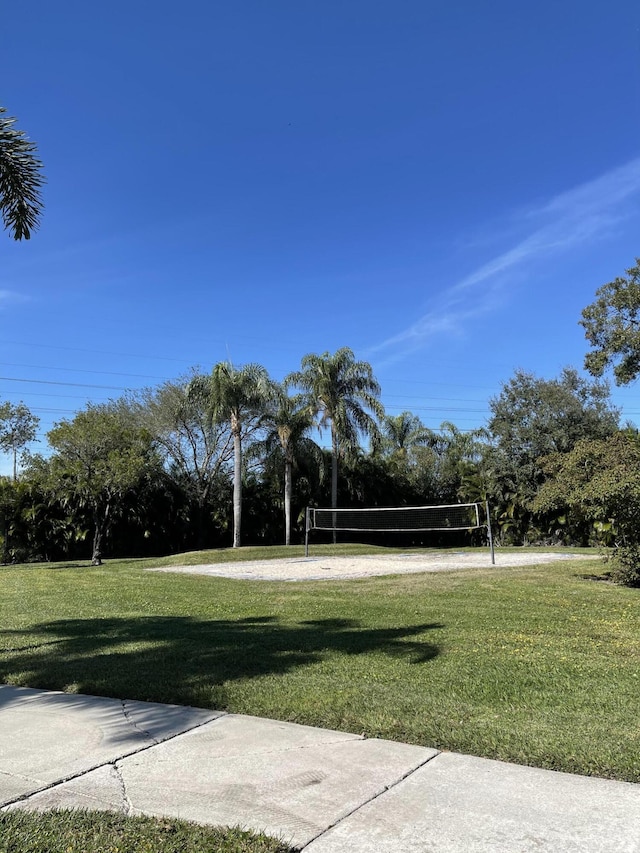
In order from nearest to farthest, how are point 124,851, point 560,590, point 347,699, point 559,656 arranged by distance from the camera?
point 124,851 → point 347,699 → point 559,656 → point 560,590

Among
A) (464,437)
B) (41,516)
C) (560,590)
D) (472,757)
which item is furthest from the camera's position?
(464,437)

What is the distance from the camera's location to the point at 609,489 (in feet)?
38.1

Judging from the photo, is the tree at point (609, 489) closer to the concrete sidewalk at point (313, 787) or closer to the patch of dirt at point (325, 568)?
the patch of dirt at point (325, 568)

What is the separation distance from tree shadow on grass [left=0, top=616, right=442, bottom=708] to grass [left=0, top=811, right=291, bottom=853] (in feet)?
6.49

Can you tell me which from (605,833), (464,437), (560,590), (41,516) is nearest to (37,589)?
(560,590)

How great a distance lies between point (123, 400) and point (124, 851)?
3313 centimetres

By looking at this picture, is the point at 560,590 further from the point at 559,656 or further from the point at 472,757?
the point at 472,757

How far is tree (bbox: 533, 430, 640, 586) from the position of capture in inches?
460

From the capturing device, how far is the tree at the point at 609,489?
38.3ft

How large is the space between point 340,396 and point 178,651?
2554 cm

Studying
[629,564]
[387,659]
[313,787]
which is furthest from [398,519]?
[313,787]

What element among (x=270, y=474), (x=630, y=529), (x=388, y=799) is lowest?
(x=388, y=799)

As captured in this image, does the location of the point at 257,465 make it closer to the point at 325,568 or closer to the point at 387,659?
the point at 325,568

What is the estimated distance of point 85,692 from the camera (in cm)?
548
